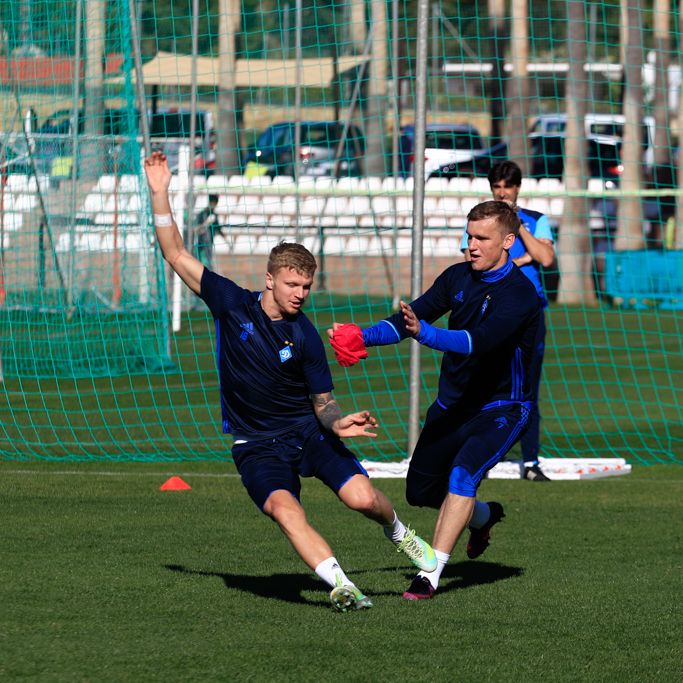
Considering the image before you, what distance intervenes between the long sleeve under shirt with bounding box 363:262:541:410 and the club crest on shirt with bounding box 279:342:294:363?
1.36 feet

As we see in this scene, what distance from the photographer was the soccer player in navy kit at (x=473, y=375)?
670cm

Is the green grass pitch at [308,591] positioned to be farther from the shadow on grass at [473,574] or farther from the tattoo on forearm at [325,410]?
the tattoo on forearm at [325,410]

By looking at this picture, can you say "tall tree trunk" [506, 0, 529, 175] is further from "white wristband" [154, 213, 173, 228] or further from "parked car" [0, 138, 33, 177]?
"white wristband" [154, 213, 173, 228]

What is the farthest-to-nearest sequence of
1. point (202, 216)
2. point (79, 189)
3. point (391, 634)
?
point (202, 216), point (79, 189), point (391, 634)

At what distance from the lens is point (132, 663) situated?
523cm

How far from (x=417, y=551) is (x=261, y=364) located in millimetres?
1096

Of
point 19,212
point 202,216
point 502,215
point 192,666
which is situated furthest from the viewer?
point 202,216

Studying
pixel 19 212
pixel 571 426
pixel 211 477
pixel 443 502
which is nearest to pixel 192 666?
pixel 443 502

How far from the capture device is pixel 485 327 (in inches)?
263

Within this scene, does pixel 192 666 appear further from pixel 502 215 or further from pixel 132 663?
pixel 502 215

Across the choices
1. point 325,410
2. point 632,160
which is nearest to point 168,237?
point 325,410

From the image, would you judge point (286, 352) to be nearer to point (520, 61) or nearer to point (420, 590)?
point (420, 590)

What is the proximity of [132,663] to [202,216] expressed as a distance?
50.8 ft

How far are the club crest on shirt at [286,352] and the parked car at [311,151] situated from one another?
11.8 meters
